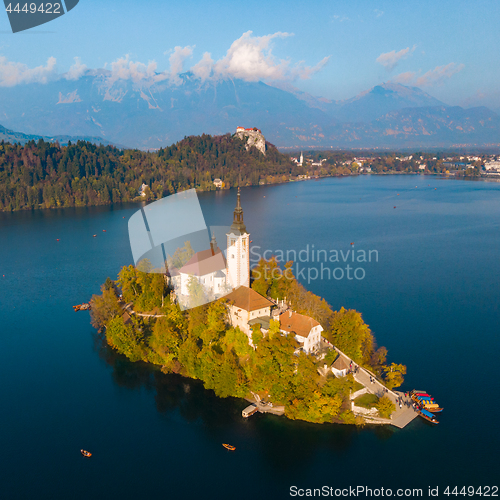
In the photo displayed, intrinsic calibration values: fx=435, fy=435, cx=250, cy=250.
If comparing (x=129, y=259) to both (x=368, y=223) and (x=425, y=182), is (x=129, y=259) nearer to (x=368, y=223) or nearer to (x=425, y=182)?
(x=368, y=223)

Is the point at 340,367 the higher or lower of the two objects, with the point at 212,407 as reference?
higher

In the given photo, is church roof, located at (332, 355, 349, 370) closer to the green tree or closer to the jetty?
the green tree

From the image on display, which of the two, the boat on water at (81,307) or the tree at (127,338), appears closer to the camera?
the tree at (127,338)

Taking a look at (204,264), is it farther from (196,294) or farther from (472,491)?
(472,491)

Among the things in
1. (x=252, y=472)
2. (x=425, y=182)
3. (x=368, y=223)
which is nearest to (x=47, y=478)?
(x=252, y=472)

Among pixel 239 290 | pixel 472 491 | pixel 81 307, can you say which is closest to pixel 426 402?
pixel 472 491

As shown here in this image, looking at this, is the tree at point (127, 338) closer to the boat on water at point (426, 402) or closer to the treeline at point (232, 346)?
the treeline at point (232, 346)

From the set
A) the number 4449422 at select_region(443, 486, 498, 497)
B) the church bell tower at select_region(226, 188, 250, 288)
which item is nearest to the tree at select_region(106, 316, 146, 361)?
the church bell tower at select_region(226, 188, 250, 288)

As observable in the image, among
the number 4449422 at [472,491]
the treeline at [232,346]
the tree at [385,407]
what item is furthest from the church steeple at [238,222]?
the number 4449422 at [472,491]
